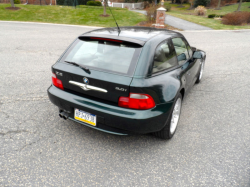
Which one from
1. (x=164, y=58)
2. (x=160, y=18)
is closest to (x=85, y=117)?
(x=164, y=58)

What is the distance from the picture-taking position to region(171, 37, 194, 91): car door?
321 cm

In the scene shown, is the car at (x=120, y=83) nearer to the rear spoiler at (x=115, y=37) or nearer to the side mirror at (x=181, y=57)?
the rear spoiler at (x=115, y=37)

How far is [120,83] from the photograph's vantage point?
2.31 metres

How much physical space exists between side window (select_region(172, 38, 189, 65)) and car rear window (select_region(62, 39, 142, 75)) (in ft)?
3.17

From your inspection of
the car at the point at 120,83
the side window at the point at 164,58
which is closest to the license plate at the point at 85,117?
the car at the point at 120,83

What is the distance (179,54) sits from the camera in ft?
10.8

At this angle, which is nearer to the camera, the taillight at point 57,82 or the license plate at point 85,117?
the license plate at point 85,117

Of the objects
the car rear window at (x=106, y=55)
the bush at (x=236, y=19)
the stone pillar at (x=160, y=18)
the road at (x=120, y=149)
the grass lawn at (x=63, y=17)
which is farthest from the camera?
the bush at (x=236, y=19)

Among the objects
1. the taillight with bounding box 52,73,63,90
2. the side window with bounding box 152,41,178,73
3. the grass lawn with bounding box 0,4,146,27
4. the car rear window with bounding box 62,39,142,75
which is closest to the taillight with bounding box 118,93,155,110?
the car rear window with bounding box 62,39,142,75

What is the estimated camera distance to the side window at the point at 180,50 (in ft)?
10.6

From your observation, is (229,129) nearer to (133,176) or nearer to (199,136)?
(199,136)

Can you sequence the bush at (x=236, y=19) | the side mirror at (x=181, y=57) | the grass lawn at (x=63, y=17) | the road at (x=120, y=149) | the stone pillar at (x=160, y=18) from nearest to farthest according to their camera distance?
the road at (x=120, y=149) → the side mirror at (x=181, y=57) → the stone pillar at (x=160, y=18) → the grass lawn at (x=63, y=17) → the bush at (x=236, y=19)

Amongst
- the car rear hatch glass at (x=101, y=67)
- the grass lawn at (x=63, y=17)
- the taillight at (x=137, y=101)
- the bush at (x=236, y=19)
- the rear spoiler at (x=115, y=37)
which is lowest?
the taillight at (x=137, y=101)

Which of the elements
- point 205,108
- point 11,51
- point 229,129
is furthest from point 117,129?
point 11,51
